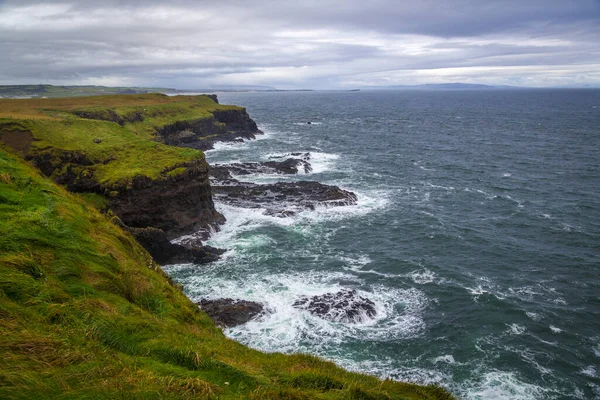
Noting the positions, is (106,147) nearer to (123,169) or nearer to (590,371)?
(123,169)

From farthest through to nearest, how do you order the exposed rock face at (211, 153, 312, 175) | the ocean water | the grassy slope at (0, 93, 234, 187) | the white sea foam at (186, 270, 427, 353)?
the exposed rock face at (211, 153, 312, 175), the grassy slope at (0, 93, 234, 187), the white sea foam at (186, 270, 427, 353), the ocean water

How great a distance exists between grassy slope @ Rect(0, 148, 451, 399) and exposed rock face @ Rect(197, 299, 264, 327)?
440 inches

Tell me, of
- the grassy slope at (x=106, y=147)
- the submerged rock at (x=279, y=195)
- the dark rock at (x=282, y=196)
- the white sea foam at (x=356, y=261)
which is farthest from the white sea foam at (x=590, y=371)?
the grassy slope at (x=106, y=147)

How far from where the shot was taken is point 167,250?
37219 millimetres

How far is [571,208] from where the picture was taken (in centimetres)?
5106

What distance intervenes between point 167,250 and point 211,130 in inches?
2925

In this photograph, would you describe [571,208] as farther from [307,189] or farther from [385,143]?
[385,143]

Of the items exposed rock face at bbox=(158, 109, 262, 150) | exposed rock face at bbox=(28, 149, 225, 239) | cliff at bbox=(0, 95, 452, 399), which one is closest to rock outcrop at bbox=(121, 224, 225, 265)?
exposed rock face at bbox=(28, 149, 225, 239)

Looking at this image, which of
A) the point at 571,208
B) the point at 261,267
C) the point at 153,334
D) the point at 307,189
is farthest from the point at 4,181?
the point at 571,208

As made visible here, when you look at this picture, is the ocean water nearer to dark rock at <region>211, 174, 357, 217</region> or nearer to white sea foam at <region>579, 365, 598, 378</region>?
white sea foam at <region>579, 365, 598, 378</region>

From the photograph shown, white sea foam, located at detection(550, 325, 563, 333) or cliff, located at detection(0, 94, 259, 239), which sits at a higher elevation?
cliff, located at detection(0, 94, 259, 239)

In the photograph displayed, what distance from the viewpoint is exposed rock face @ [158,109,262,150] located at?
88.7 meters

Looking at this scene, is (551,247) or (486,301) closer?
(486,301)

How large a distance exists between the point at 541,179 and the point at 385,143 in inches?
1731
